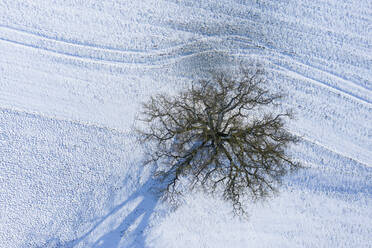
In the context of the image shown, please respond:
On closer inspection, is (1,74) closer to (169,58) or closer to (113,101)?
(113,101)

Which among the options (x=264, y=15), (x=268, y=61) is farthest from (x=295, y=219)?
(x=264, y=15)

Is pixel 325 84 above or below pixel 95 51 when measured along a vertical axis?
below

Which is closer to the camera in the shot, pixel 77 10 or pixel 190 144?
pixel 190 144

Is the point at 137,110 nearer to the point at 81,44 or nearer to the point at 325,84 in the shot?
the point at 81,44

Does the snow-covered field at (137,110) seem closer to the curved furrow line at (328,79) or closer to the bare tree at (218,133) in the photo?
the curved furrow line at (328,79)

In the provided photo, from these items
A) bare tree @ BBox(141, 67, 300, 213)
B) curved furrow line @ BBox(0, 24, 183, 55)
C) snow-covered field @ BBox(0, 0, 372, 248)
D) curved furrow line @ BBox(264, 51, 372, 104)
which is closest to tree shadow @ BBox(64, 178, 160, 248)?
snow-covered field @ BBox(0, 0, 372, 248)

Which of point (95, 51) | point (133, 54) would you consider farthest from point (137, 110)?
point (95, 51)
